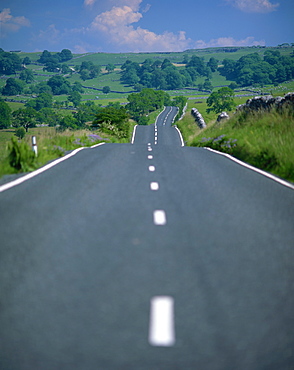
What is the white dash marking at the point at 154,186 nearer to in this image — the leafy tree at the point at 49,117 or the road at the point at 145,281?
the road at the point at 145,281

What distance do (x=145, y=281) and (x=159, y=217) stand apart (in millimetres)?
2449

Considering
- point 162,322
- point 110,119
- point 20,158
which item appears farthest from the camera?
point 110,119

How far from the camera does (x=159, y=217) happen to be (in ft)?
20.8

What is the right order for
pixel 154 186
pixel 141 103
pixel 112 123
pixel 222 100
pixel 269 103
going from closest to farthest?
1. pixel 154 186
2. pixel 269 103
3. pixel 112 123
4. pixel 222 100
5. pixel 141 103

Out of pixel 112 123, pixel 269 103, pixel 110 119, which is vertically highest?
pixel 269 103

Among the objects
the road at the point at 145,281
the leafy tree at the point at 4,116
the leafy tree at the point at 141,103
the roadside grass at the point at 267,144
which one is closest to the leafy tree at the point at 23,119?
the leafy tree at the point at 4,116

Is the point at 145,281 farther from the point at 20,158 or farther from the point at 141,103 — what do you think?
the point at 141,103

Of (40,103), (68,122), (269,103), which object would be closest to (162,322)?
(269,103)

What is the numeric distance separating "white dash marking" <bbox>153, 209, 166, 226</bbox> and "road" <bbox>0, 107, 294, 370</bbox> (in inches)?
1.4

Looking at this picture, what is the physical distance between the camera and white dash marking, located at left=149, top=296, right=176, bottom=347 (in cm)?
296

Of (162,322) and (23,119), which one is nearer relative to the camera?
(162,322)

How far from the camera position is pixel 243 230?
5.73 metres

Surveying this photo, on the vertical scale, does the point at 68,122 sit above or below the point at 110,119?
below

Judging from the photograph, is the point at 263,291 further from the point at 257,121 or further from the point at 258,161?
the point at 257,121
